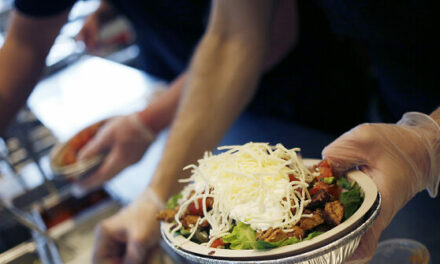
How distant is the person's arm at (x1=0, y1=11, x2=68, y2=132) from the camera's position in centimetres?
225

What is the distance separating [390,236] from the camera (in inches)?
39.8

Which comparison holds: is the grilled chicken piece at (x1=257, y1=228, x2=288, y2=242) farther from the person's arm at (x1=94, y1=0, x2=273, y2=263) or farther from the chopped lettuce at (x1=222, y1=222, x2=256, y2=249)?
the person's arm at (x1=94, y1=0, x2=273, y2=263)

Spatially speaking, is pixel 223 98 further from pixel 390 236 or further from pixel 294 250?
pixel 294 250

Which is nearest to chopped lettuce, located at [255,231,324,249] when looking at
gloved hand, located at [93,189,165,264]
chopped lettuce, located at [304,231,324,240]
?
chopped lettuce, located at [304,231,324,240]

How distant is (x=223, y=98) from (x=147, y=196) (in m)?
0.43

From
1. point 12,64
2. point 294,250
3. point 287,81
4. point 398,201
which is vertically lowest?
point 287,81

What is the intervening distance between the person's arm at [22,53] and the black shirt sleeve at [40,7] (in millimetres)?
30

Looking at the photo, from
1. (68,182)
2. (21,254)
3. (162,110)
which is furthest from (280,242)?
(162,110)

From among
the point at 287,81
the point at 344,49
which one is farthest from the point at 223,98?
the point at 344,49

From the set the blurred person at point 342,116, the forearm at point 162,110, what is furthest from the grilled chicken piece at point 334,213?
the forearm at point 162,110

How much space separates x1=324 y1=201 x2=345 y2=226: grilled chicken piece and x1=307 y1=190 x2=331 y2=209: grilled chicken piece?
0.07 ft

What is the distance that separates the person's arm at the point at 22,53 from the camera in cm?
225

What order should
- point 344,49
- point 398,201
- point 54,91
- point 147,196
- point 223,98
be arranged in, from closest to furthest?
point 398,201 < point 147,196 < point 223,98 < point 344,49 < point 54,91

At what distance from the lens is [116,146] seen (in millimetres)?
1969
